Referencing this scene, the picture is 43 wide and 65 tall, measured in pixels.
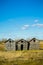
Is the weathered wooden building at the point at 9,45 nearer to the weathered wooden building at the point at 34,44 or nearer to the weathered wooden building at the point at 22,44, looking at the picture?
the weathered wooden building at the point at 22,44

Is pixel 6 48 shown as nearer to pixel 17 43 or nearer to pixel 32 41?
pixel 17 43

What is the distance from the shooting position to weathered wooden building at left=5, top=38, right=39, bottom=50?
2452 inches

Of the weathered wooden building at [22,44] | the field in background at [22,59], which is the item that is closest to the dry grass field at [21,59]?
the field in background at [22,59]

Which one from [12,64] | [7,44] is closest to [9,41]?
[7,44]

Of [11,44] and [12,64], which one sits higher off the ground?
[11,44]

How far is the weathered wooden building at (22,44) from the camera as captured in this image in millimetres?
62281

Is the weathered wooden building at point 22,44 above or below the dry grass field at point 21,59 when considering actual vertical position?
above

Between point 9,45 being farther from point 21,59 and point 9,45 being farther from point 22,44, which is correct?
point 21,59

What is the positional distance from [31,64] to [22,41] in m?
32.8

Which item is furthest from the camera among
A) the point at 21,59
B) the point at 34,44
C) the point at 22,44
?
the point at 34,44

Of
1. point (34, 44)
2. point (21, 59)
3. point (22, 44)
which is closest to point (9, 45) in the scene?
point (22, 44)

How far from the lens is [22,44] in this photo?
6297cm

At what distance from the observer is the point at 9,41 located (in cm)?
6231

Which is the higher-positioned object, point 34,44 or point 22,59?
point 34,44
